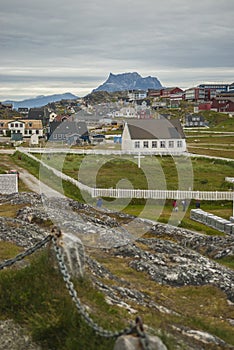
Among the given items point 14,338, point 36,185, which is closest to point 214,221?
point 36,185

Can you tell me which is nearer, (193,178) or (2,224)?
(2,224)

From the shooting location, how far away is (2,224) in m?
17.9

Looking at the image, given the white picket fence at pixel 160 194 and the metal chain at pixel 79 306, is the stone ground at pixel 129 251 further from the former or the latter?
the white picket fence at pixel 160 194

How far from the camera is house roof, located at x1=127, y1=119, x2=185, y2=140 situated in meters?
60.7

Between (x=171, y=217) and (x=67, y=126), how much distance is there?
165 feet

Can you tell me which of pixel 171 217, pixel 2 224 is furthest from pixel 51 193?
Result: pixel 2 224

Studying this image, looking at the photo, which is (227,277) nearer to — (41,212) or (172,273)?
(172,273)

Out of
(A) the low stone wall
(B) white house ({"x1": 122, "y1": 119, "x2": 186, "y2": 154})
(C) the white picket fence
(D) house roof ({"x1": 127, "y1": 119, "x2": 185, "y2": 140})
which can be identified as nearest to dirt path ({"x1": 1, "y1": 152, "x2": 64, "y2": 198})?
(C) the white picket fence

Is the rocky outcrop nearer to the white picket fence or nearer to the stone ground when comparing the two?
the stone ground

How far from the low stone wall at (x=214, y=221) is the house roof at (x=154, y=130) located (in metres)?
33.7

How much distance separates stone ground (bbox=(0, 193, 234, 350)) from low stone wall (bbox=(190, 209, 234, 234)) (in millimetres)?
3029

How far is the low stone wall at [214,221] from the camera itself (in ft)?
78.7

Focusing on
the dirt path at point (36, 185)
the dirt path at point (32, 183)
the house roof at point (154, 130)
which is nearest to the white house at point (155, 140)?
the house roof at point (154, 130)

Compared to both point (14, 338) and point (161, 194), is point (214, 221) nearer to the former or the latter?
point (161, 194)
